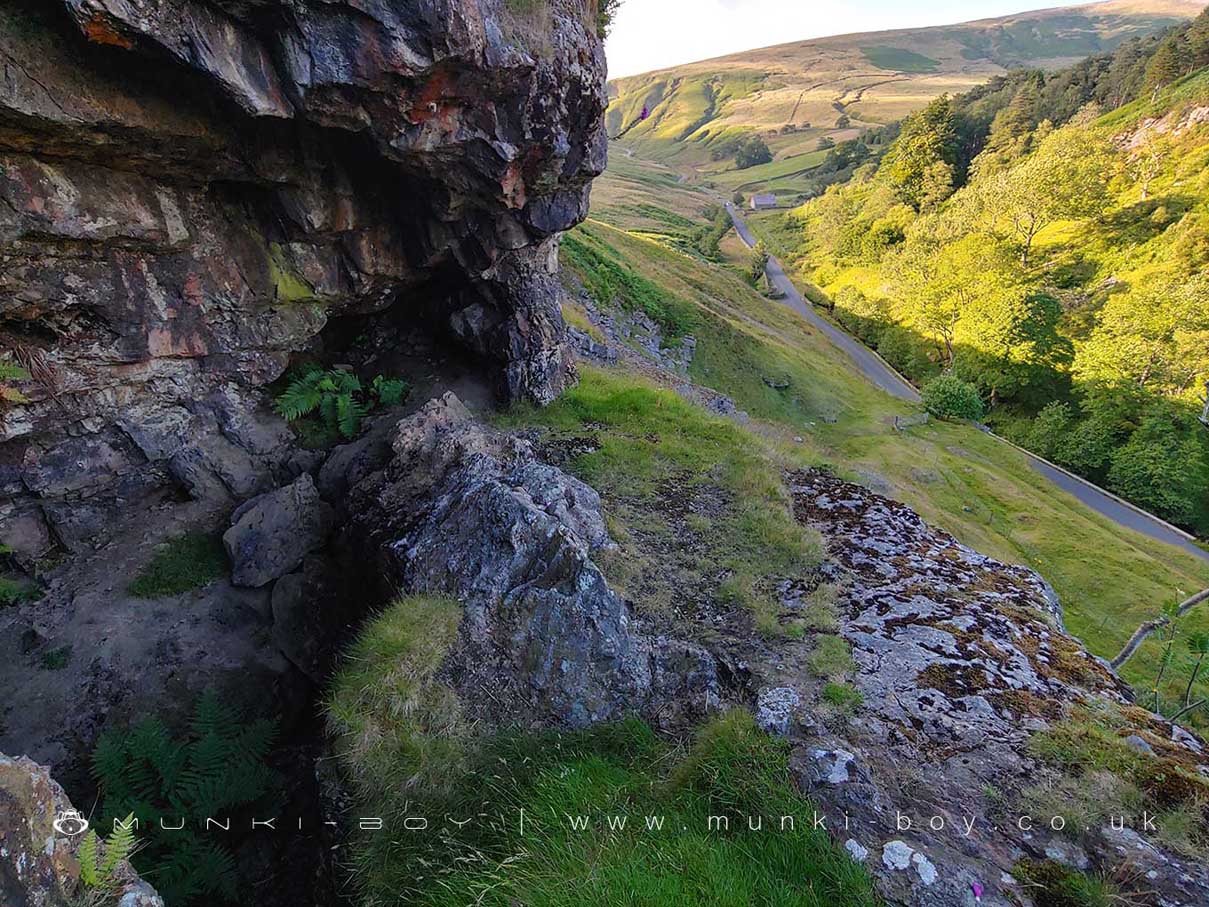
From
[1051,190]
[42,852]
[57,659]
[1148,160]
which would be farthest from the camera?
[1148,160]

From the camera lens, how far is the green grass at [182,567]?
13273 mm

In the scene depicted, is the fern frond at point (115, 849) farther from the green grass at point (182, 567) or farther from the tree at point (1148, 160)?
the tree at point (1148, 160)

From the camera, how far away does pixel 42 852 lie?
4211 millimetres

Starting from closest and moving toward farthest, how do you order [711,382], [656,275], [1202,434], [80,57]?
[80,57], [711,382], [1202,434], [656,275]

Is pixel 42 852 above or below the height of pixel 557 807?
above

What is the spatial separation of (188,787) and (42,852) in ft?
18.9

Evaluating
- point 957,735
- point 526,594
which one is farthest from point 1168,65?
point 526,594

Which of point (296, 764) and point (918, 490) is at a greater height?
point (296, 764)

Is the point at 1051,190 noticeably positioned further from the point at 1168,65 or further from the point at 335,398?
the point at 335,398

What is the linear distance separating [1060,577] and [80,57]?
126 feet

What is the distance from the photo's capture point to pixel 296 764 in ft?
33.0

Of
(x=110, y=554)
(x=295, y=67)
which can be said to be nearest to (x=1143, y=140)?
(x=295, y=67)

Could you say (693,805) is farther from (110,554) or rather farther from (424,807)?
(110,554)

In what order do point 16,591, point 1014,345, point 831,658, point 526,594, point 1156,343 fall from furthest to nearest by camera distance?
point 1014,345, point 1156,343, point 16,591, point 526,594, point 831,658
